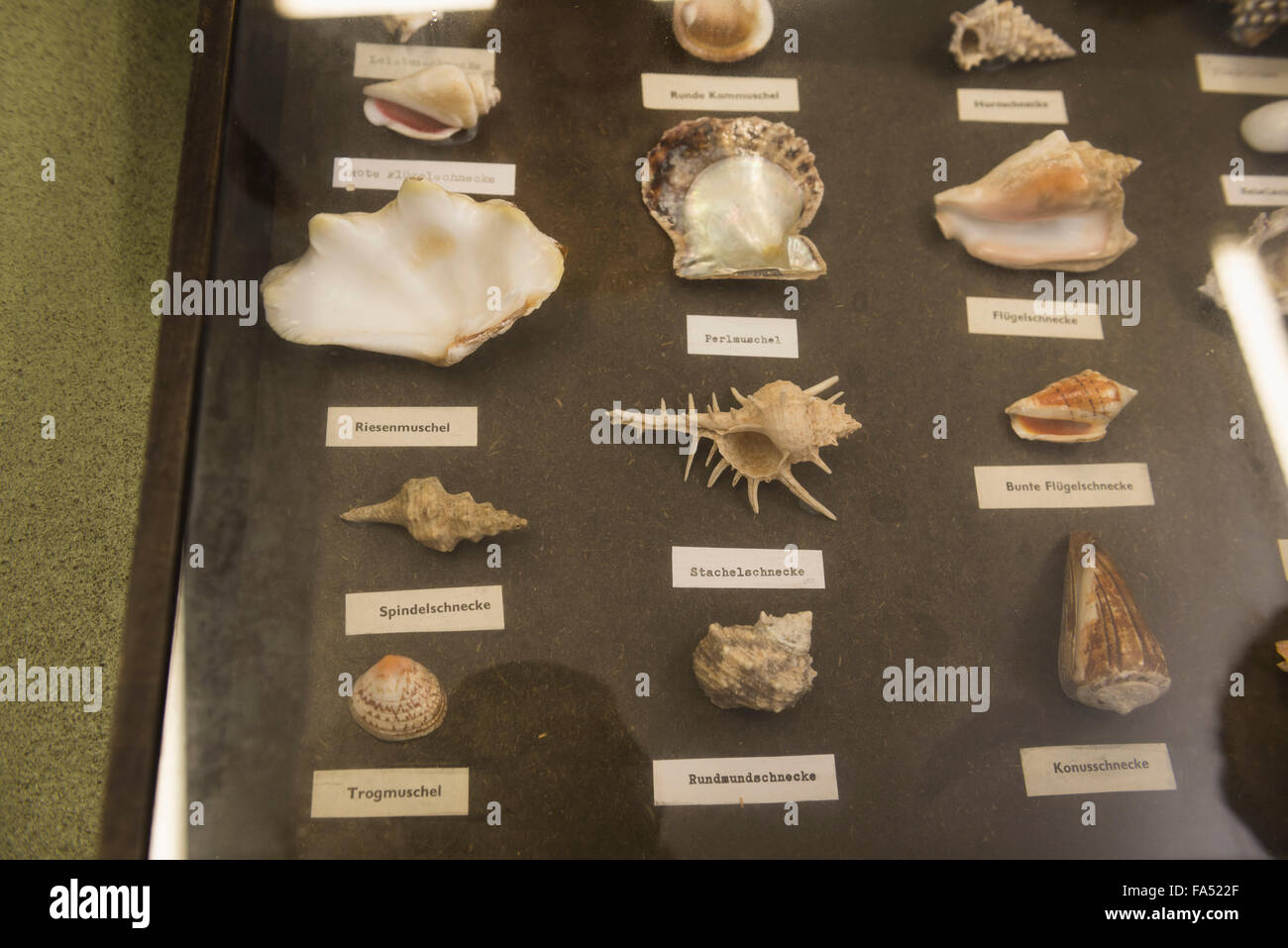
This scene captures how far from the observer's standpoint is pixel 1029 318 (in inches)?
68.5

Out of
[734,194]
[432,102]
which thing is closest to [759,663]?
[734,194]

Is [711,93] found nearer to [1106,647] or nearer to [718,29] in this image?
[718,29]

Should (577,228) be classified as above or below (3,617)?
above

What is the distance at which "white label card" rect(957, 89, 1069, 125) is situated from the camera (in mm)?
1858

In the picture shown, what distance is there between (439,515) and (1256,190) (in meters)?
2.04

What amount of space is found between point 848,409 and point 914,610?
0.43 m

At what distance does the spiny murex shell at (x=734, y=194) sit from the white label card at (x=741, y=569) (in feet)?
1.90

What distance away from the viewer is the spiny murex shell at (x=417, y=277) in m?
1.51

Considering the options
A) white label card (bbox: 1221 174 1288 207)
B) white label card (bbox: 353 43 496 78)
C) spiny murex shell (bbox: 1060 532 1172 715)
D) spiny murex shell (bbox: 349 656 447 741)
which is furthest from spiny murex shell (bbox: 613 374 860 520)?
white label card (bbox: 1221 174 1288 207)

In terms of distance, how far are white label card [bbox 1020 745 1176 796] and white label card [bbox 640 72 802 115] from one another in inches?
58.1

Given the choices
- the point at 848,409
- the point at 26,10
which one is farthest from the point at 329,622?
the point at 26,10
